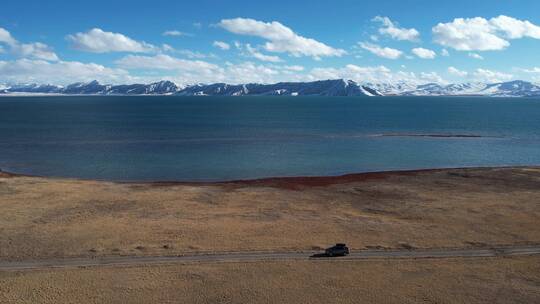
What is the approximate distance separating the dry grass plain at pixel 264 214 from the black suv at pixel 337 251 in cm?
232

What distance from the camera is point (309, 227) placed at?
52.2m

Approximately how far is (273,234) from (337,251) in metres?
8.61

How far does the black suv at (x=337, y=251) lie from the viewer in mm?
43281

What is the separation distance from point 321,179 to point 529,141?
286 ft

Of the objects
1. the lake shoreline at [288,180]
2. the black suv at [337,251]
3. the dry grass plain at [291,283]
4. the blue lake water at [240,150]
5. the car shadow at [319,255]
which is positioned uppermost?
the blue lake water at [240,150]

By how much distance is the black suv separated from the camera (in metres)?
43.3

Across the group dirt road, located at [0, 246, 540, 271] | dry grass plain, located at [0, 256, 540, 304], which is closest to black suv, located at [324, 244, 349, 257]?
dirt road, located at [0, 246, 540, 271]

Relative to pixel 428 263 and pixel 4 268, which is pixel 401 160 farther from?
pixel 4 268

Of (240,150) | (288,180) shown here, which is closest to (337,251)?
(288,180)

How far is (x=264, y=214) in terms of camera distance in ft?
191

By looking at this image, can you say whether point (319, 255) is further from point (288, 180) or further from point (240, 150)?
point (240, 150)

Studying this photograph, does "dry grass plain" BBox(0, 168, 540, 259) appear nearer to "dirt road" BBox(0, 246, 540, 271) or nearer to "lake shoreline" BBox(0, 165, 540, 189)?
"lake shoreline" BBox(0, 165, 540, 189)

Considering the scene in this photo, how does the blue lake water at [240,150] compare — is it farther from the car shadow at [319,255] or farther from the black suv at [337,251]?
the black suv at [337,251]

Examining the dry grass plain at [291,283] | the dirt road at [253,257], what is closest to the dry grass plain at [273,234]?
the dry grass plain at [291,283]
